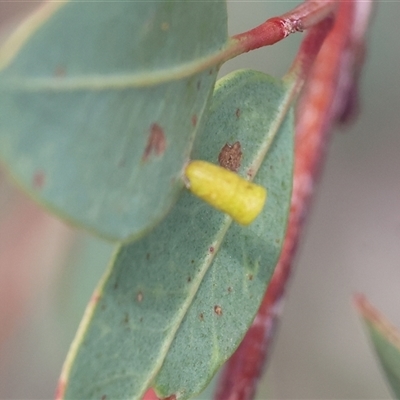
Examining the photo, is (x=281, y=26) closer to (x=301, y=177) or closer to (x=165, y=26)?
(x=165, y=26)

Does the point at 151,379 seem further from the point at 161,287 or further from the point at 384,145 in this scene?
the point at 384,145

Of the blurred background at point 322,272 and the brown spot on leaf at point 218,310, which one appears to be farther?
the blurred background at point 322,272

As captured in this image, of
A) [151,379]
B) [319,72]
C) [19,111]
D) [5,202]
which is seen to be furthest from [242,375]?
[5,202]

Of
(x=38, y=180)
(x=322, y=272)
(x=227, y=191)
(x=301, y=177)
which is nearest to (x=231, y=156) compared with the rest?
(x=227, y=191)

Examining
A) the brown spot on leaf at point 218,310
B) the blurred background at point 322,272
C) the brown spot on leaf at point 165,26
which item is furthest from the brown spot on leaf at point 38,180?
the blurred background at point 322,272

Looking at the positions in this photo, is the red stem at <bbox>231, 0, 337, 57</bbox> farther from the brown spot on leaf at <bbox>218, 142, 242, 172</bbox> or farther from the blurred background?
the blurred background

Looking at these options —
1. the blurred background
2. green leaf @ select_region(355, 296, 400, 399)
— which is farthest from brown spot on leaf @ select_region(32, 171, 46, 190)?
the blurred background

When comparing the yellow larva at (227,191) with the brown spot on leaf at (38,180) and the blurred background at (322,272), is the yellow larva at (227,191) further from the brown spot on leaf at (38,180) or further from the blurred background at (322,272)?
the blurred background at (322,272)
